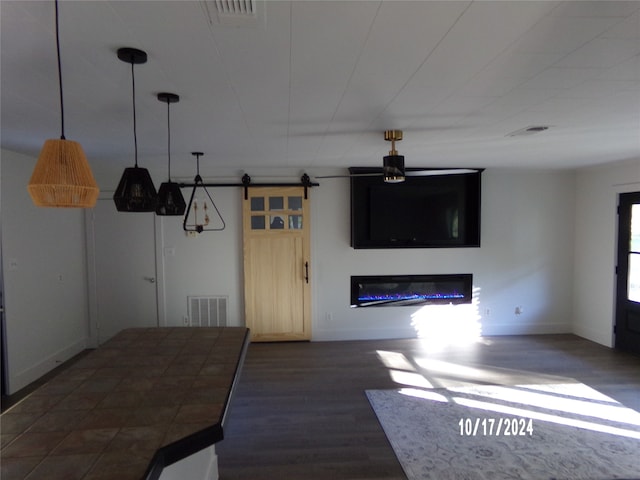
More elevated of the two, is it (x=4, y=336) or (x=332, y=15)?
(x=332, y=15)

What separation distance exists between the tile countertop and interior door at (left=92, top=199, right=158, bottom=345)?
9.00ft

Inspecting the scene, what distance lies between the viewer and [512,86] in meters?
1.86

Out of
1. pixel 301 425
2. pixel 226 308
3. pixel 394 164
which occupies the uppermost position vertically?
pixel 394 164

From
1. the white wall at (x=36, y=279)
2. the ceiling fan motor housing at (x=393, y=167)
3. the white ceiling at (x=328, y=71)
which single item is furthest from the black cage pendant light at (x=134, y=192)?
the white wall at (x=36, y=279)

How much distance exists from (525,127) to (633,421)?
2653 millimetres

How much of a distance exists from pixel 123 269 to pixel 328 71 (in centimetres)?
429

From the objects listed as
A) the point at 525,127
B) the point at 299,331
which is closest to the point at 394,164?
the point at 525,127

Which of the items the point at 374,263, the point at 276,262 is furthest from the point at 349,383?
the point at 276,262

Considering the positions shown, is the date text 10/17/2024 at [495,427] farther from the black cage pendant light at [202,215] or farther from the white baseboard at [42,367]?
the white baseboard at [42,367]

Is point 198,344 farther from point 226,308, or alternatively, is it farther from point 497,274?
point 497,274

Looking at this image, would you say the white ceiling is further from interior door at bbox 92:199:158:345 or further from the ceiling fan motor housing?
interior door at bbox 92:199:158:345

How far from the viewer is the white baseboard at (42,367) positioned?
11.2 feet

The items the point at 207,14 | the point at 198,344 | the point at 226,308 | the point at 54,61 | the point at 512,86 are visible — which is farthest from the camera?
the point at 226,308

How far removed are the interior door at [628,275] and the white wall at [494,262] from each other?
74 centimetres
